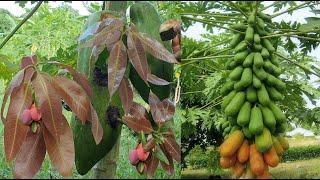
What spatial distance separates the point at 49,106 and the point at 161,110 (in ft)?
0.48

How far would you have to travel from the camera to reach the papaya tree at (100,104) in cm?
53

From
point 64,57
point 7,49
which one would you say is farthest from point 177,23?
point 7,49

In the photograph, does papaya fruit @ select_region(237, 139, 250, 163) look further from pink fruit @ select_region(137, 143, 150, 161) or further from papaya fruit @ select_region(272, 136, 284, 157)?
pink fruit @ select_region(137, 143, 150, 161)

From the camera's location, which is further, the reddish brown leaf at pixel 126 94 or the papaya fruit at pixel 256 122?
the reddish brown leaf at pixel 126 94

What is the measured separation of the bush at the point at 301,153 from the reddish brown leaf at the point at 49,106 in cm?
30

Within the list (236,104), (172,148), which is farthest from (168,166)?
(236,104)

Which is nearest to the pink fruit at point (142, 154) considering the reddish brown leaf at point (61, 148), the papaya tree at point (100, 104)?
the papaya tree at point (100, 104)

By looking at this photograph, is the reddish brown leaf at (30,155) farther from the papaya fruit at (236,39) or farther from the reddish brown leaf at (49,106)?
the papaya fruit at (236,39)

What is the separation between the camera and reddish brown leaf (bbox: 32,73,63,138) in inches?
20.7

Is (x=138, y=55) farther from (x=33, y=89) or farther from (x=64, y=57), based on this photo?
(x=64, y=57)

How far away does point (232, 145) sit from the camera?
1.57 feet

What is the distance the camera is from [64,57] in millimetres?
962

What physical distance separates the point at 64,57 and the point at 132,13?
32cm

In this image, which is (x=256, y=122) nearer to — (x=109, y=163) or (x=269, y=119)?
(x=269, y=119)
